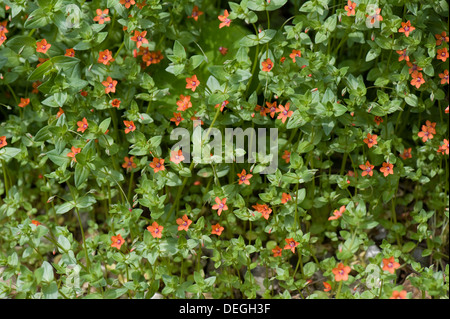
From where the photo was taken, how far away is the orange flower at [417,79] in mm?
2100

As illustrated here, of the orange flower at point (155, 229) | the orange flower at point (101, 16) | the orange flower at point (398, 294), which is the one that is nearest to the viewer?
the orange flower at point (398, 294)

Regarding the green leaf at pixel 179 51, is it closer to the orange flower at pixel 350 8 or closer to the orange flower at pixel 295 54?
the orange flower at pixel 295 54

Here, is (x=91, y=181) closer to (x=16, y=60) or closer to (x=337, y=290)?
(x=16, y=60)

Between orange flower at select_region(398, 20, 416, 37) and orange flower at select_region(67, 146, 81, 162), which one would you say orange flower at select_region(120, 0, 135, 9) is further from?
orange flower at select_region(398, 20, 416, 37)

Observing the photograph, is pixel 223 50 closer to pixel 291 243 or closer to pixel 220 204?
pixel 220 204

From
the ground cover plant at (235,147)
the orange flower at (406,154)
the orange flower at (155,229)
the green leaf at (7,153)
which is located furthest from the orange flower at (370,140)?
the green leaf at (7,153)

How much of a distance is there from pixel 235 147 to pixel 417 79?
2.48ft

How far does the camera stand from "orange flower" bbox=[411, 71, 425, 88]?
2.10 meters

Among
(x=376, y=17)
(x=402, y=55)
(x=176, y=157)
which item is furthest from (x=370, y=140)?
(x=176, y=157)

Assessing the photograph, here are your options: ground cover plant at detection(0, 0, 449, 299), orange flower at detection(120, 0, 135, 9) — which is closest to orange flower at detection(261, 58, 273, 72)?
ground cover plant at detection(0, 0, 449, 299)

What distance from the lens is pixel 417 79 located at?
211 centimetres

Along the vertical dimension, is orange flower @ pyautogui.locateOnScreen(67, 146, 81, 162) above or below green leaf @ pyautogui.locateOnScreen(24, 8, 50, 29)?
below

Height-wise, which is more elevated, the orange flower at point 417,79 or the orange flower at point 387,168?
the orange flower at point 417,79
